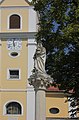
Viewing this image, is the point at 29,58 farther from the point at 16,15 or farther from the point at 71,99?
the point at 71,99

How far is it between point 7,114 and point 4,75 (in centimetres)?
316

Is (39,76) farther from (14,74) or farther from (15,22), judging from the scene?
(15,22)

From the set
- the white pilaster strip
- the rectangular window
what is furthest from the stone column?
the rectangular window

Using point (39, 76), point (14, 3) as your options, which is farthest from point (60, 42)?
point (14, 3)

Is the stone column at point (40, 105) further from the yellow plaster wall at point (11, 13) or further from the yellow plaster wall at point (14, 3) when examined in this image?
the yellow plaster wall at point (14, 3)

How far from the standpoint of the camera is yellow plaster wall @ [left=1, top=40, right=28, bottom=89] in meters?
37.1

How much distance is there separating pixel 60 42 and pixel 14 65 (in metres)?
16.5

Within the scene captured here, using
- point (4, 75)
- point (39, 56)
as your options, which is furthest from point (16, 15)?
point (39, 56)

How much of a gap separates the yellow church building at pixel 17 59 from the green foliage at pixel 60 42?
1414 centimetres

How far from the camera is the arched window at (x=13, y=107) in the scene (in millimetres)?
37094

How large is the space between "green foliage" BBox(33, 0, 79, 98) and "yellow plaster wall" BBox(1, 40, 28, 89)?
14.4 m

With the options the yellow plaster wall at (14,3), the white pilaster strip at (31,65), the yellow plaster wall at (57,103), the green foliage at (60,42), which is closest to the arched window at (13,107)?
the white pilaster strip at (31,65)

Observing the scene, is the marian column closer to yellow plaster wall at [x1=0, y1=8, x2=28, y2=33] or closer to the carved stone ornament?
the carved stone ornament

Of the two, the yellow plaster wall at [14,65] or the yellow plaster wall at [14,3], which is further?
the yellow plaster wall at [14,3]
